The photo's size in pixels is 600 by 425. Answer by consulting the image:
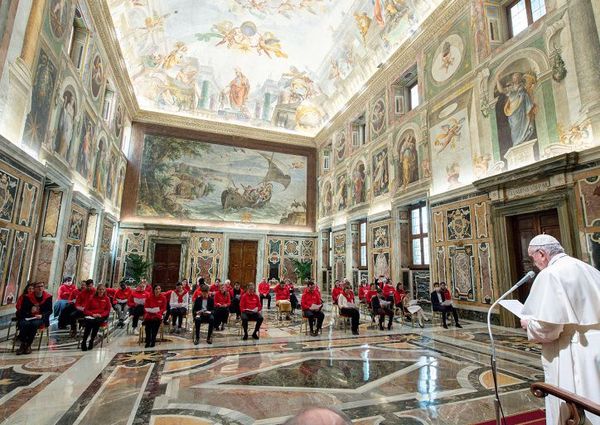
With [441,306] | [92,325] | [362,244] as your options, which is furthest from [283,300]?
[362,244]

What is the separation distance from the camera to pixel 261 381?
4.62 m

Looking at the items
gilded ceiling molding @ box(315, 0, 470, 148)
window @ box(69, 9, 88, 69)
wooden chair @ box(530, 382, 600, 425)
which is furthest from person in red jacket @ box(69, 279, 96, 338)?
gilded ceiling molding @ box(315, 0, 470, 148)

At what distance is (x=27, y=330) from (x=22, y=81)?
5276mm

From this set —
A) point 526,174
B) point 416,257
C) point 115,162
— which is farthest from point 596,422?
point 115,162

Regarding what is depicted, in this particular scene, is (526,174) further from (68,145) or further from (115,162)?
(115,162)

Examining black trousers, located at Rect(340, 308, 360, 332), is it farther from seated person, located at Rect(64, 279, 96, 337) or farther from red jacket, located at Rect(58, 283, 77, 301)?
red jacket, located at Rect(58, 283, 77, 301)

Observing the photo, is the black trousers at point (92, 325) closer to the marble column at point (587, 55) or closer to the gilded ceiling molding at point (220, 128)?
the marble column at point (587, 55)

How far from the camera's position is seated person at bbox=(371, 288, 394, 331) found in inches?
343

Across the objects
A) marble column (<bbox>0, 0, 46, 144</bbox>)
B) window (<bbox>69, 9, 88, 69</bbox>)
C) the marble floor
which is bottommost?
the marble floor

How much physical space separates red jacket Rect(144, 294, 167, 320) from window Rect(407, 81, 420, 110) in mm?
12373

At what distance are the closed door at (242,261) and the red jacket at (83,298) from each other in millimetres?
11897

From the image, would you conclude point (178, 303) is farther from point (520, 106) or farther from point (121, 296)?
point (520, 106)

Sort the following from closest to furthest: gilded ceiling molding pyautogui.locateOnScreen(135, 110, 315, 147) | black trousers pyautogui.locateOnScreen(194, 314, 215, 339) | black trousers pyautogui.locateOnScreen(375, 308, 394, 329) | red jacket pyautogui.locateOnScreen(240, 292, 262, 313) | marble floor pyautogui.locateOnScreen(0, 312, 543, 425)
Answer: marble floor pyautogui.locateOnScreen(0, 312, 543, 425) < black trousers pyautogui.locateOnScreen(194, 314, 215, 339) < red jacket pyautogui.locateOnScreen(240, 292, 262, 313) < black trousers pyautogui.locateOnScreen(375, 308, 394, 329) < gilded ceiling molding pyautogui.locateOnScreen(135, 110, 315, 147)

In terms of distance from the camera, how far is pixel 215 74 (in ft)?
61.0
